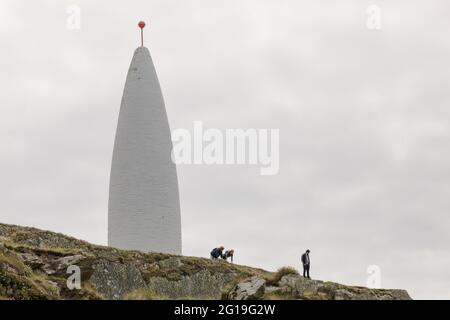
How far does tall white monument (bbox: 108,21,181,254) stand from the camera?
83.2 meters

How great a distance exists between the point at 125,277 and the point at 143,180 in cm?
4061

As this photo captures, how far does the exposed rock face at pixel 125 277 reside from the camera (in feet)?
107

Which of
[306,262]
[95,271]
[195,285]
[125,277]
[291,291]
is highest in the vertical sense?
[306,262]

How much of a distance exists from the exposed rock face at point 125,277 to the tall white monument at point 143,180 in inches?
1205

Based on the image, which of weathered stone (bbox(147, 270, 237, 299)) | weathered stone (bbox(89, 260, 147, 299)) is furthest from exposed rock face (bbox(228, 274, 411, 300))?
weathered stone (bbox(147, 270, 237, 299))

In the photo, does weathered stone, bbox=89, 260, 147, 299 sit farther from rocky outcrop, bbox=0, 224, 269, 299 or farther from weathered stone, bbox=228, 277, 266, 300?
weathered stone, bbox=228, 277, 266, 300

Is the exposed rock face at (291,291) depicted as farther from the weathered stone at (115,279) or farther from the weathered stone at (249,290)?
the weathered stone at (115,279)

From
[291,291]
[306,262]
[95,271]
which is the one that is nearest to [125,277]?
[95,271]

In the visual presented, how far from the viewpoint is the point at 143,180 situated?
84.4 metres

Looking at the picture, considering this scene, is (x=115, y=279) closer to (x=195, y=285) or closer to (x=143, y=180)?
(x=195, y=285)

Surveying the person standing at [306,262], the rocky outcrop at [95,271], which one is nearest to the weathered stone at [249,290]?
the rocky outcrop at [95,271]
